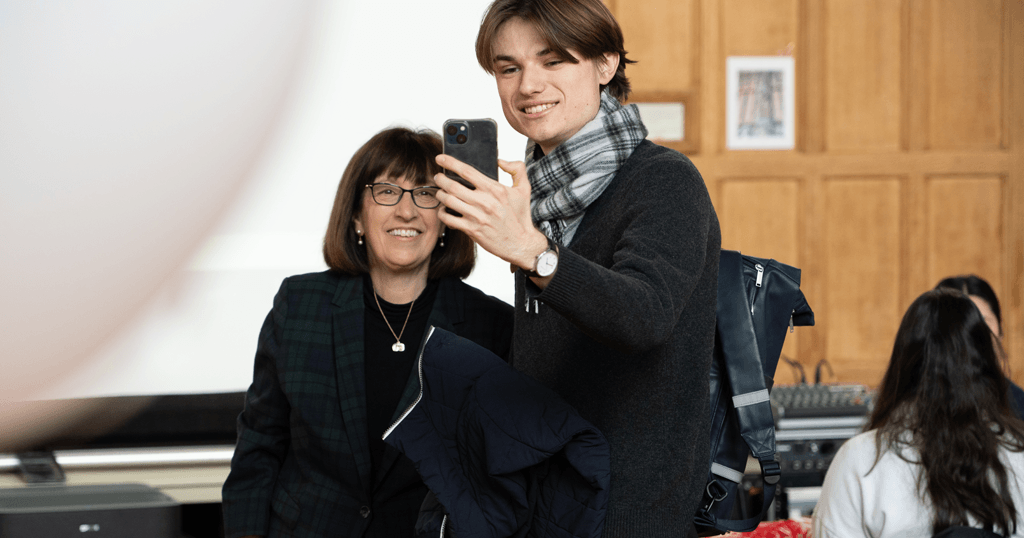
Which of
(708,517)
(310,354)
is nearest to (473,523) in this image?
(708,517)

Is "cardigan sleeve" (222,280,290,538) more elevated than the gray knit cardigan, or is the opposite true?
the gray knit cardigan

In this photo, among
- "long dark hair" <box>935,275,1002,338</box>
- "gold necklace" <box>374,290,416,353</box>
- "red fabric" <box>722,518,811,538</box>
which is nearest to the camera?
"gold necklace" <box>374,290,416,353</box>

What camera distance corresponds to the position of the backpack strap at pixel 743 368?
1.20 metres

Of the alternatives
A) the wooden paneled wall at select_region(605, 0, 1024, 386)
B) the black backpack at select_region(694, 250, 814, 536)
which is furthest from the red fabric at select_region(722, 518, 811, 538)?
the wooden paneled wall at select_region(605, 0, 1024, 386)

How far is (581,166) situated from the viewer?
1.04 meters

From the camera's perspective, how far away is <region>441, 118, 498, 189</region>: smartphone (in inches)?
37.0

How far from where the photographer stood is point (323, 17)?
2.35 metres

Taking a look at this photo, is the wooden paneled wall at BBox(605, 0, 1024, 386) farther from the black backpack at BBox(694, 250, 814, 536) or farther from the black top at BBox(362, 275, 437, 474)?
the black backpack at BBox(694, 250, 814, 536)

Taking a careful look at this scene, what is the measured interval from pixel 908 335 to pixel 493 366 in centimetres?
112

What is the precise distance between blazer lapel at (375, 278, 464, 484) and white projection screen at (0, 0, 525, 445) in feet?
2.27

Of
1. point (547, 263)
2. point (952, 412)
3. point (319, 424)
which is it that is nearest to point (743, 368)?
point (547, 263)

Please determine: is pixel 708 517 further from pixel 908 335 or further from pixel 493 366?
pixel 908 335

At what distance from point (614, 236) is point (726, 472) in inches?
18.6

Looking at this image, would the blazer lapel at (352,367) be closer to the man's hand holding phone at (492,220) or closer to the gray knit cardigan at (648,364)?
the gray knit cardigan at (648,364)
